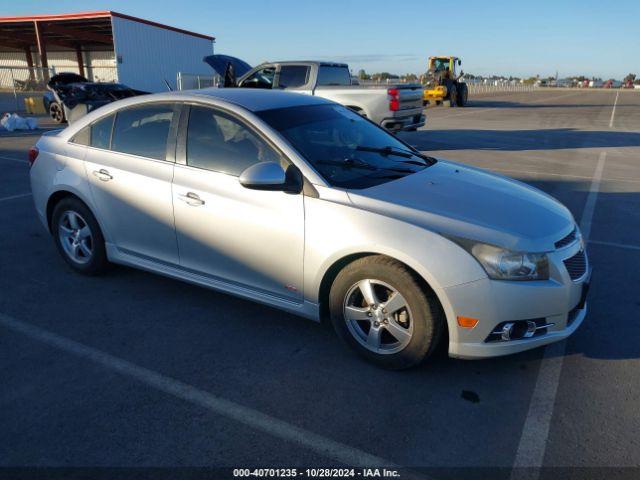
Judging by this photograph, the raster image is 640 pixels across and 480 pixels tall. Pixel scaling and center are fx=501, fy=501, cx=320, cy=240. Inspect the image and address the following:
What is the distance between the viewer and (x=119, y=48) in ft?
99.8

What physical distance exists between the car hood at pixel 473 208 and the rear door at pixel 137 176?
155cm

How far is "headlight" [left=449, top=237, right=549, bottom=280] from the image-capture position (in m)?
2.74

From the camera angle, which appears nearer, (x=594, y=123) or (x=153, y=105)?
(x=153, y=105)

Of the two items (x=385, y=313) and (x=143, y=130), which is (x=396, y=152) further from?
(x=143, y=130)

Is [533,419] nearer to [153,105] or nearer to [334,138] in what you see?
[334,138]

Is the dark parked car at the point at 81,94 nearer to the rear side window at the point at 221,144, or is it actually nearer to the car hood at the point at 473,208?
the rear side window at the point at 221,144

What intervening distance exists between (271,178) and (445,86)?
2757cm

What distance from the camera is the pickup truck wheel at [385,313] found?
113 inches

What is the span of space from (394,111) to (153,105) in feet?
26.3

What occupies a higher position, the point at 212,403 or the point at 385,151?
the point at 385,151

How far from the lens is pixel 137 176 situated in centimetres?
388


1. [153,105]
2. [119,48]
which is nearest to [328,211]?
[153,105]

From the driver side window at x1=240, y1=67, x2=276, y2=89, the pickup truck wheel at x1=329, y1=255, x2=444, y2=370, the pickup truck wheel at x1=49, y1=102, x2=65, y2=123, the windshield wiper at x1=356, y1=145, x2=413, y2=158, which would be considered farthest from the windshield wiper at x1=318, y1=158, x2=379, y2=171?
the pickup truck wheel at x1=49, y1=102, x2=65, y2=123

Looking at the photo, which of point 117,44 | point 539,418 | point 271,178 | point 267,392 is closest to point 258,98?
point 271,178
